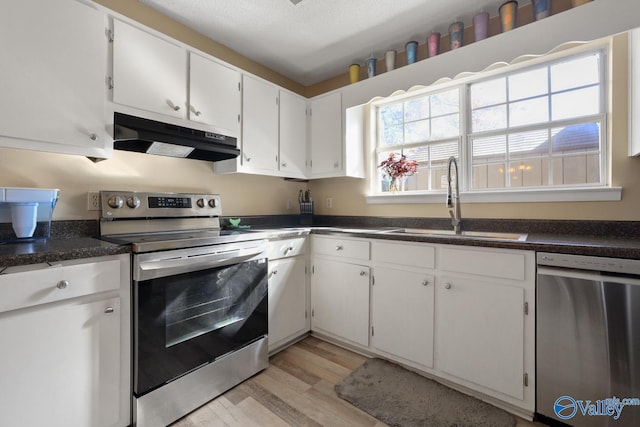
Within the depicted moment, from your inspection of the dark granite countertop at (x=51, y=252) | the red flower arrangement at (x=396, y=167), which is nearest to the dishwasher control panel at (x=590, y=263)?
the red flower arrangement at (x=396, y=167)

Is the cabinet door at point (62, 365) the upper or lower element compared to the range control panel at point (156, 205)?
lower

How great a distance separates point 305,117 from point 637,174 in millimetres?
2464

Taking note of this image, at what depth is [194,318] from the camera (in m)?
1.60

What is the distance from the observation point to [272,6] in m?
2.03

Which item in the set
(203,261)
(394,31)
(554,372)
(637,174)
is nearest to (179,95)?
(203,261)

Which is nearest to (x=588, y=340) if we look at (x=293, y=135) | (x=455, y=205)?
(x=455, y=205)

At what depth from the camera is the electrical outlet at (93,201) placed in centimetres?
176

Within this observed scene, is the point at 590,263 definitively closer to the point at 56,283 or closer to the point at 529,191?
the point at 529,191

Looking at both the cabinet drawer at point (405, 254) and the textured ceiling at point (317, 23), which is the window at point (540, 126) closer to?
the textured ceiling at point (317, 23)

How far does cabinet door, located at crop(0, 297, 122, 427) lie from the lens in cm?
110

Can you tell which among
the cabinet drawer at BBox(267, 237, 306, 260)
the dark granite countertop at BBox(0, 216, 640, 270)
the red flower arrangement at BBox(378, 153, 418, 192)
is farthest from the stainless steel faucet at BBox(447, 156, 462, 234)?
the cabinet drawer at BBox(267, 237, 306, 260)

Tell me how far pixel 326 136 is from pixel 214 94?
1080 millimetres

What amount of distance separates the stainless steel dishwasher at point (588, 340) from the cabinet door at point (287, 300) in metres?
1.58

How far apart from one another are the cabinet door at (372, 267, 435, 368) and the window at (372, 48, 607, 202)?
0.91 meters
